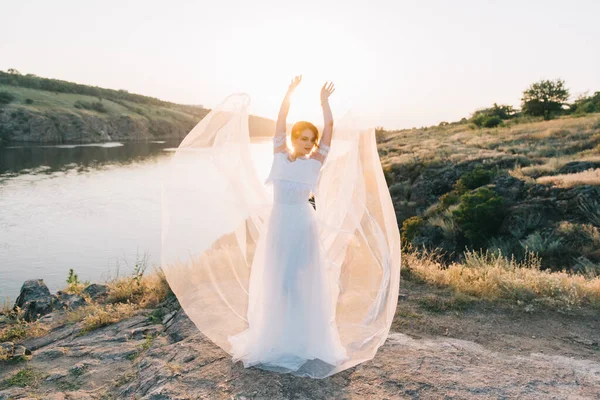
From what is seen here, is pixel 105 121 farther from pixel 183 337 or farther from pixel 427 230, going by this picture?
pixel 183 337

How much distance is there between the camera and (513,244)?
36.7ft

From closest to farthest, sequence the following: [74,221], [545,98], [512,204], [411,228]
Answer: [512,204] → [411,228] → [74,221] → [545,98]

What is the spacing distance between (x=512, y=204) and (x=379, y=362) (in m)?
10.5

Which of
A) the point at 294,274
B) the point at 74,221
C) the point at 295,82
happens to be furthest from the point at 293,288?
the point at 74,221

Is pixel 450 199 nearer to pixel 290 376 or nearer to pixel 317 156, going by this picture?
pixel 317 156

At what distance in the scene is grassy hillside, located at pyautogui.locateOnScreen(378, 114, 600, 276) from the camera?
9.95 meters

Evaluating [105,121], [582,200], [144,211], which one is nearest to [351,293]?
[582,200]

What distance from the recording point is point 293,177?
3947mm

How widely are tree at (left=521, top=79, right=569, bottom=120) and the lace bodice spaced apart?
1643 inches

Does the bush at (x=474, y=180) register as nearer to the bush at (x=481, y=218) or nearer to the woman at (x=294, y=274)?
the bush at (x=481, y=218)

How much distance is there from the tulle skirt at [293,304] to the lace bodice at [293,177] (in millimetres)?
86

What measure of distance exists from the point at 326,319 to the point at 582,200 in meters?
10.1

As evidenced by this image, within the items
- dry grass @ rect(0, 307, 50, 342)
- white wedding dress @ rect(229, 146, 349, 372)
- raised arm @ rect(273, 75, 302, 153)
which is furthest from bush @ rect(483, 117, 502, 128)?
dry grass @ rect(0, 307, 50, 342)

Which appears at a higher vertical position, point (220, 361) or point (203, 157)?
point (203, 157)
